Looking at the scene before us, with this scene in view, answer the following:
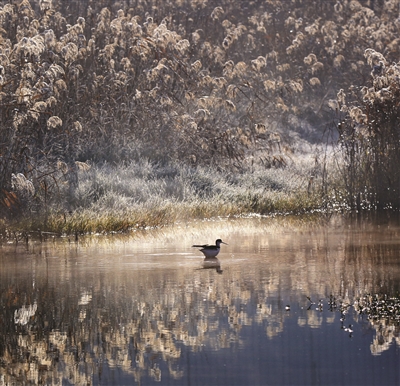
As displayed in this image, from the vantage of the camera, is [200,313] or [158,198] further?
[158,198]

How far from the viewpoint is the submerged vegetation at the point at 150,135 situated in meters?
19.3

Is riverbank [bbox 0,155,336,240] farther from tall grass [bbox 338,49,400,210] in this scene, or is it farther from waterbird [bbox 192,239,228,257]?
waterbird [bbox 192,239,228,257]

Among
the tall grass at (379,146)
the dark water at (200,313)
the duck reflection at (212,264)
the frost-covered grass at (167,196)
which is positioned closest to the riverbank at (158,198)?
the frost-covered grass at (167,196)

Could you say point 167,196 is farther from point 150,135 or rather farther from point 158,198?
point 150,135

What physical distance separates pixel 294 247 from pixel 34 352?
8081 mm

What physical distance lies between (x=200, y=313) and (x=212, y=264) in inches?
151

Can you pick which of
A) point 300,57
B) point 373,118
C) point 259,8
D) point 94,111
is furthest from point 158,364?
point 259,8

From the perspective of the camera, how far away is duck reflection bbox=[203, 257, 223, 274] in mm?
13715

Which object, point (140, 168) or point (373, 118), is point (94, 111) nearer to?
point (140, 168)

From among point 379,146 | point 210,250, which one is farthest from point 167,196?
point 210,250

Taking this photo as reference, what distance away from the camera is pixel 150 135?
85.1 feet

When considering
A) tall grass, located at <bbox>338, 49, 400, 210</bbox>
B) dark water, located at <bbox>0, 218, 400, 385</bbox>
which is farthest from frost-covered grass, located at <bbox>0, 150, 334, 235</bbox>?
dark water, located at <bbox>0, 218, 400, 385</bbox>

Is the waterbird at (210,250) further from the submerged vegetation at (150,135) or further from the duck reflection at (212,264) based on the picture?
the submerged vegetation at (150,135)

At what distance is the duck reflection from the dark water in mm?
42
